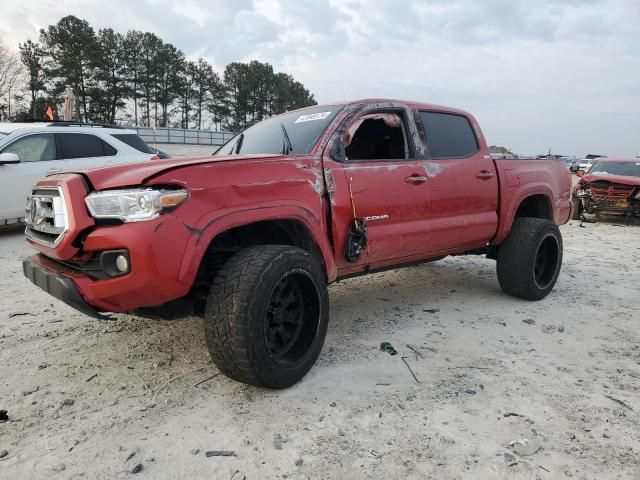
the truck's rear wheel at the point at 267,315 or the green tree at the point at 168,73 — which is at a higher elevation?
the green tree at the point at 168,73

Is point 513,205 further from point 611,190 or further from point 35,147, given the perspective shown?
point 611,190

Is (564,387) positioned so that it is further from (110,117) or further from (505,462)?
(110,117)

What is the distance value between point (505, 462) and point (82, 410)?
2110 millimetres

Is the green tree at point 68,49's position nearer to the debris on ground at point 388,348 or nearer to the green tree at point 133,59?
the green tree at point 133,59

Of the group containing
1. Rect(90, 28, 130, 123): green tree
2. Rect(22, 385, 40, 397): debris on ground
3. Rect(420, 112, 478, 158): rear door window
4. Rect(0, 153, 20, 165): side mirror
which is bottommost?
Rect(22, 385, 40, 397): debris on ground

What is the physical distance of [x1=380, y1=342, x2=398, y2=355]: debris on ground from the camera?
A: 133 inches

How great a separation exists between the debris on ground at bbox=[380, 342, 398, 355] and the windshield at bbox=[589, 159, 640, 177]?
34.5ft

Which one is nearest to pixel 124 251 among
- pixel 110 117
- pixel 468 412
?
pixel 468 412

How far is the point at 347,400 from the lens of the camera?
2705mm

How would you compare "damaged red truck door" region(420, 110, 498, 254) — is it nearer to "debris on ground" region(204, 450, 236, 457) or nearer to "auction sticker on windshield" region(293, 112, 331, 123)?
"auction sticker on windshield" region(293, 112, 331, 123)

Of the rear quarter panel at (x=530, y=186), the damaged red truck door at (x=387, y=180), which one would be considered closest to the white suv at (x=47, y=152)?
the damaged red truck door at (x=387, y=180)

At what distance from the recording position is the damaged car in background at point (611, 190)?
10.9 m

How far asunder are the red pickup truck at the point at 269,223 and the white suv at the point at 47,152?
4492 millimetres

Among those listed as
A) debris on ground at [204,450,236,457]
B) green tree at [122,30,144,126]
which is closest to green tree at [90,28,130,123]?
green tree at [122,30,144,126]
